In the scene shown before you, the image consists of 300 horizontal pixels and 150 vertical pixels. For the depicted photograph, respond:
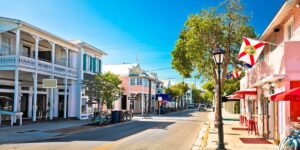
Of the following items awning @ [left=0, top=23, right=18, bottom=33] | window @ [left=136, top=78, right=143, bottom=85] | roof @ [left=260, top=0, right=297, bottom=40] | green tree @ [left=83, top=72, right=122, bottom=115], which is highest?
awning @ [left=0, top=23, right=18, bottom=33]

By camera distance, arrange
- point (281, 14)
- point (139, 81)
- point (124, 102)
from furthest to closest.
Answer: point (124, 102)
point (139, 81)
point (281, 14)

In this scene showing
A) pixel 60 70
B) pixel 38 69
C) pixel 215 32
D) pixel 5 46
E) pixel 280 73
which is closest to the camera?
pixel 280 73

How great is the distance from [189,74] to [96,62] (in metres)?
15.5

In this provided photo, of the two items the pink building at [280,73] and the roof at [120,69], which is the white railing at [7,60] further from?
the roof at [120,69]

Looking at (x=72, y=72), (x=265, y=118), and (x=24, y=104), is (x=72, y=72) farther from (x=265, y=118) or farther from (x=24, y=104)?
(x=265, y=118)

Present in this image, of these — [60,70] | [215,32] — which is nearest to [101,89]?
[60,70]

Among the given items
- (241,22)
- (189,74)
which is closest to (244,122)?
(189,74)

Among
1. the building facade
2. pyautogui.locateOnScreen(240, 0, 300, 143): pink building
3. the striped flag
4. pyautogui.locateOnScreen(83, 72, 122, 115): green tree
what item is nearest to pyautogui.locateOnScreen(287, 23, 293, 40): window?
pyautogui.locateOnScreen(240, 0, 300, 143): pink building

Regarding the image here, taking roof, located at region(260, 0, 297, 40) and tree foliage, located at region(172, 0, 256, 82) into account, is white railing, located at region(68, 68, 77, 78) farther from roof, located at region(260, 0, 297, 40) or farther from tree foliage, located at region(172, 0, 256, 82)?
roof, located at region(260, 0, 297, 40)

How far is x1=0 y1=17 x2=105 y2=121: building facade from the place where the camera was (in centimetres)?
2311

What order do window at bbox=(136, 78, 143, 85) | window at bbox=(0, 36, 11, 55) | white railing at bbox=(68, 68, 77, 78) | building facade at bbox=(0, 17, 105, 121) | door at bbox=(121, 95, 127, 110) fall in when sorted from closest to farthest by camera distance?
building facade at bbox=(0, 17, 105, 121) < window at bbox=(0, 36, 11, 55) < white railing at bbox=(68, 68, 77, 78) < window at bbox=(136, 78, 143, 85) < door at bbox=(121, 95, 127, 110)

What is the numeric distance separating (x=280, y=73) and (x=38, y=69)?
19612 millimetres

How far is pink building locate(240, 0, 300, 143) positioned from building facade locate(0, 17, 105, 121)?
16620mm

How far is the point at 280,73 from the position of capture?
487 inches
